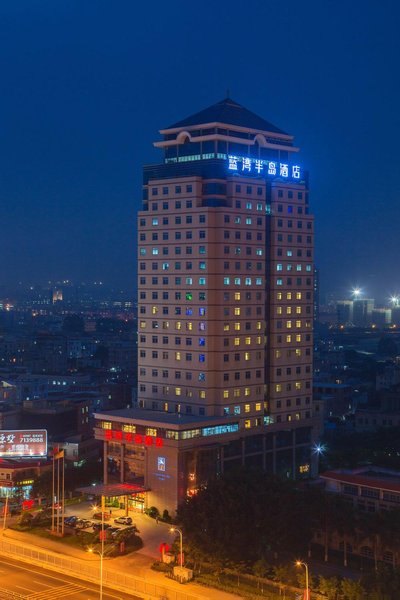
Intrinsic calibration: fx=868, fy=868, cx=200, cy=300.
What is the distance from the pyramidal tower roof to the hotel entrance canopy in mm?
18513

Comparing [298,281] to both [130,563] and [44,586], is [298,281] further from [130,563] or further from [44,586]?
[44,586]

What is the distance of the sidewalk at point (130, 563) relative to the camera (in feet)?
95.9

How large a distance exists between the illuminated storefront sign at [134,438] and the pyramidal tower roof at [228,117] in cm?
1612

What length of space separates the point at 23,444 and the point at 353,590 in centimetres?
2442

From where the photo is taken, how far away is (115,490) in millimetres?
39312

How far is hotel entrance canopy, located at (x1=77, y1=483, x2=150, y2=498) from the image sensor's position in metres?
38.8

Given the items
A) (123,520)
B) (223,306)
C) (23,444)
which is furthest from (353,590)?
(23,444)

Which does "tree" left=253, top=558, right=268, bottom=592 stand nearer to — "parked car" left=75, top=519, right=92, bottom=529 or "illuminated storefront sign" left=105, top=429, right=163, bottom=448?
"parked car" left=75, top=519, right=92, bottom=529

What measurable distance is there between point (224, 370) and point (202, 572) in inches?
531

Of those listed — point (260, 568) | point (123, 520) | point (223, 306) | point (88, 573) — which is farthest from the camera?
point (223, 306)

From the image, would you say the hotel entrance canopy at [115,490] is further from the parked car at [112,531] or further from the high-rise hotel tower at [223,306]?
the parked car at [112,531]

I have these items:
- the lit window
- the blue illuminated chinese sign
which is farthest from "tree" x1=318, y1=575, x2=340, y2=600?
the blue illuminated chinese sign

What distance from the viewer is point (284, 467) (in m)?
45.6

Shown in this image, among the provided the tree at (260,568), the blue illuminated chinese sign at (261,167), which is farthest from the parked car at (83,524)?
the blue illuminated chinese sign at (261,167)
